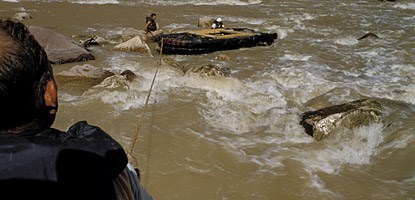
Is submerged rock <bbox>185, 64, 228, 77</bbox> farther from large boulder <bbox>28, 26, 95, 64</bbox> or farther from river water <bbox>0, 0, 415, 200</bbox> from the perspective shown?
large boulder <bbox>28, 26, 95, 64</bbox>

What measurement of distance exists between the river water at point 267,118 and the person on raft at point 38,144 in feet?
10.9

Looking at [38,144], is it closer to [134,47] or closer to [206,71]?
[206,71]

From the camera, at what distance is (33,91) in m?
1.18

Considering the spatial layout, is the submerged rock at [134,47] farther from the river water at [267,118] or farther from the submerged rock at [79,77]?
the submerged rock at [79,77]

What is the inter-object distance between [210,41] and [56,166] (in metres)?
10.1

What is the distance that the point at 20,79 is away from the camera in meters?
1.14

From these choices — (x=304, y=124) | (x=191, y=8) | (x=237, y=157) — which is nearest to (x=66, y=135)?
(x=237, y=157)

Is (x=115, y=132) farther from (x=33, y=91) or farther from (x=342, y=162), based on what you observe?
(x=33, y=91)

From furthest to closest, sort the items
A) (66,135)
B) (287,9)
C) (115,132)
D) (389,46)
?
(287,9), (389,46), (115,132), (66,135)

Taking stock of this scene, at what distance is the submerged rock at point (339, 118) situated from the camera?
5.73 meters

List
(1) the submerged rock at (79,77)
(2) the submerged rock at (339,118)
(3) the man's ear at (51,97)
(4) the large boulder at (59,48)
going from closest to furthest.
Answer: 1. (3) the man's ear at (51,97)
2. (2) the submerged rock at (339,118)
3. (1) the submerged rock at (79,77)
4. (4) the large boulder at (59,48)

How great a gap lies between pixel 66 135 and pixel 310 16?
58.4 feet

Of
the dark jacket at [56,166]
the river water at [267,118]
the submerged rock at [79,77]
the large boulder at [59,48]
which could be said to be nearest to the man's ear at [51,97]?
the dark jacket at [56,166]

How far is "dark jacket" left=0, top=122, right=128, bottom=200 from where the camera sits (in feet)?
3.40
